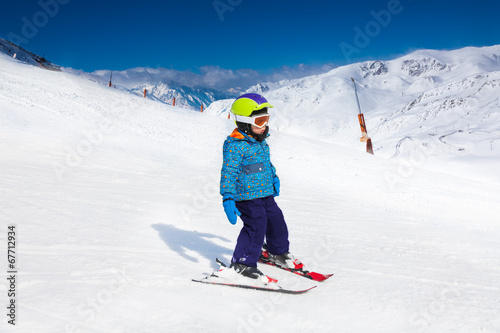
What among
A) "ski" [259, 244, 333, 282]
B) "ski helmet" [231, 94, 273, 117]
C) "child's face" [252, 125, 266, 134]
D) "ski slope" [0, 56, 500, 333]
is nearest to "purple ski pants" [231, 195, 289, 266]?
"ski slope" [0, 56, 500, 333]

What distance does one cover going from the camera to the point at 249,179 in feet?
10.6

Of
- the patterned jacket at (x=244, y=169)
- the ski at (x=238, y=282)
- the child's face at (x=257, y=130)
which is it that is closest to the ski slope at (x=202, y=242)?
the ski at (x=238, y=282)

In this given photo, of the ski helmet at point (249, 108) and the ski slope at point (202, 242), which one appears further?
the ski helmet at point (249, 108)

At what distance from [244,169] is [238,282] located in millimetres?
994

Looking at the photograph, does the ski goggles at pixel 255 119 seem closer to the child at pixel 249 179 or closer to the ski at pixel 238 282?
the child at pixel 249 179

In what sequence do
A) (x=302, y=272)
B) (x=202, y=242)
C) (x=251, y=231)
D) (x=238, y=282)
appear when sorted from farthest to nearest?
1. (x=202, y=242)
2. (x=302, y=272)
3. (x=251, y=231)
4. (x=238, y=282)

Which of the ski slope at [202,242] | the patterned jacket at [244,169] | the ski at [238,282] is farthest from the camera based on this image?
the patterned jacket at [244,169]

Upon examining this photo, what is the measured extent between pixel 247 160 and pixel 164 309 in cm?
145

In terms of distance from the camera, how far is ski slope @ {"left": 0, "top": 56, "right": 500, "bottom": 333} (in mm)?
2445

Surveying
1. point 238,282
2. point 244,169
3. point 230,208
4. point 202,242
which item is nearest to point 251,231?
point 230,208

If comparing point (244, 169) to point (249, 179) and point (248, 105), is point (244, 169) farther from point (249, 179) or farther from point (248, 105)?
point (248, 105)

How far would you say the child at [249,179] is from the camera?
10.4ft

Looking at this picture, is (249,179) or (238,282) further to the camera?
(249,179)

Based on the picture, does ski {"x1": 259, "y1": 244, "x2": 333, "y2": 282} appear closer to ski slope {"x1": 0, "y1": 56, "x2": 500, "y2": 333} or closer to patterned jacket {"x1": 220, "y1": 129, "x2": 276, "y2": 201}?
ski slope {"x1": 0, "y1": 56, "x2": 500, "y2": 333}
